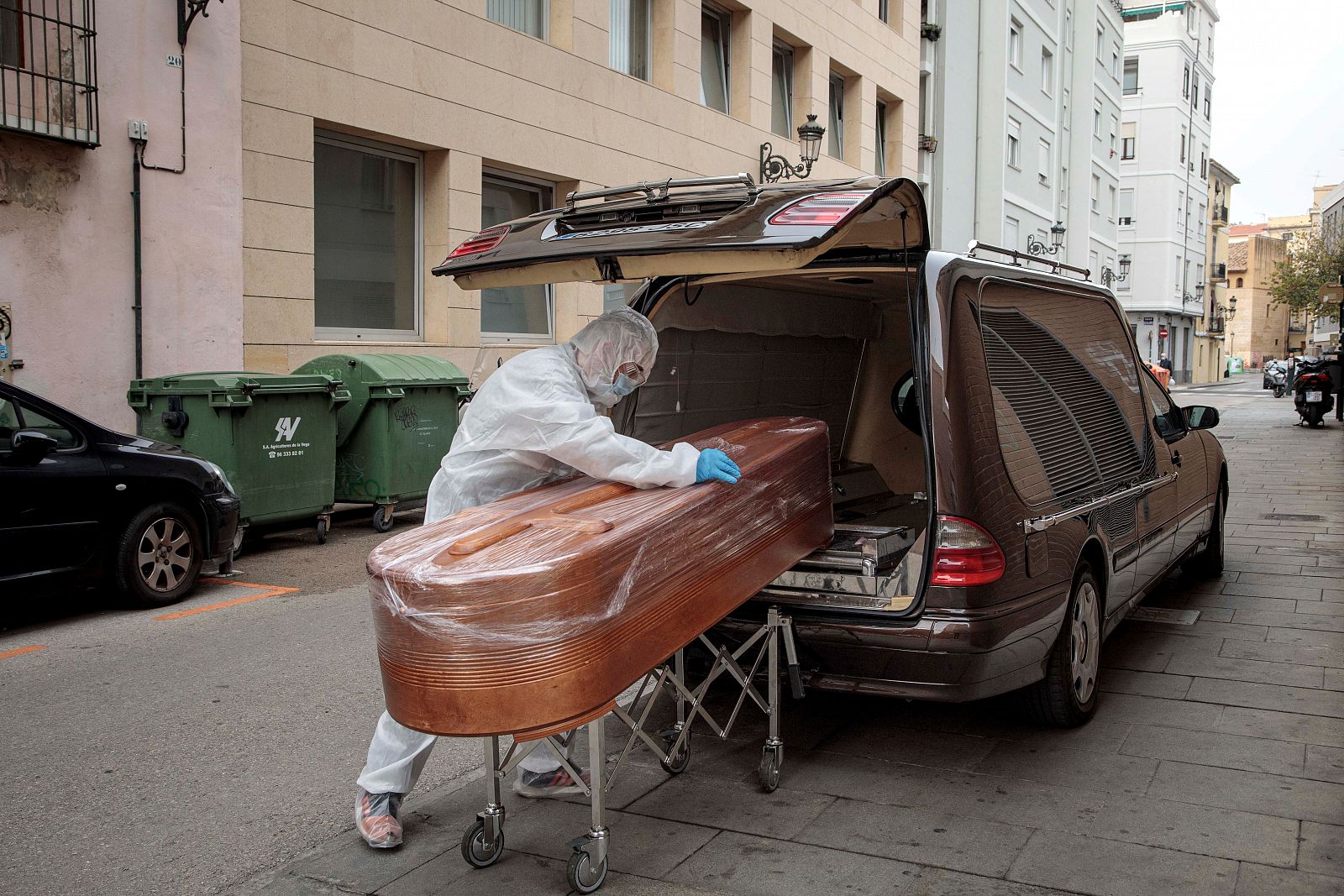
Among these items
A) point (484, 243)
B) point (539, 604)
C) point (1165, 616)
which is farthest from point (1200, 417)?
point (539, 604)

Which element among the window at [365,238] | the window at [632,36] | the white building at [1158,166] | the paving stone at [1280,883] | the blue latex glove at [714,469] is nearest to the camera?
the paving stone at [1280,883]

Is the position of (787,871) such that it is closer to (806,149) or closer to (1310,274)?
(806,149)

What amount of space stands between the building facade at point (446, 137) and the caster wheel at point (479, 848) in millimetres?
9105

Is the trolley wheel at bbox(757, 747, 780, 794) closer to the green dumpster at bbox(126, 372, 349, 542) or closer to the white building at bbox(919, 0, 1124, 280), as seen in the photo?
the green dumpster at bbox(126, 372, 349, 542)

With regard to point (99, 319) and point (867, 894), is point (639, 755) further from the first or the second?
point (99, 319)

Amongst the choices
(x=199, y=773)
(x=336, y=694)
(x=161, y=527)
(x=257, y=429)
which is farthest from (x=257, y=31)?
(x=199, y=773)

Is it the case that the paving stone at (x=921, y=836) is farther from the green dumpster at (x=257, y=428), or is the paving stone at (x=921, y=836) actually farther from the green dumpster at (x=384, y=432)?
the green dumpster at (x=384, y=432)

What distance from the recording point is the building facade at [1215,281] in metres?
69.1

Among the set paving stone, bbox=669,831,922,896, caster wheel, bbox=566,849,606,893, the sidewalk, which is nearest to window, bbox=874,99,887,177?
the sidewalk

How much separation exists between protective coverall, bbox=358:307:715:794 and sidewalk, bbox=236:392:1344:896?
0.33m

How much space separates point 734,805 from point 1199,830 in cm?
150

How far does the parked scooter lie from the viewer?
2438cm

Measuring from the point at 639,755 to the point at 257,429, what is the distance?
5647mm

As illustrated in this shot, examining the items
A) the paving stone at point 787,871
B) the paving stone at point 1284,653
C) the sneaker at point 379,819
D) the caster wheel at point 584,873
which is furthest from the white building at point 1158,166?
the caster wheel at point 584,873
